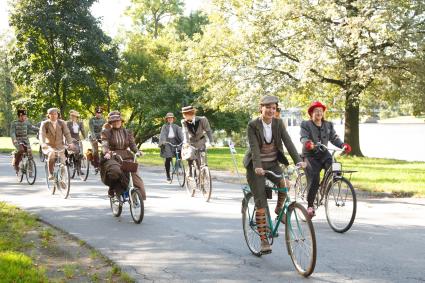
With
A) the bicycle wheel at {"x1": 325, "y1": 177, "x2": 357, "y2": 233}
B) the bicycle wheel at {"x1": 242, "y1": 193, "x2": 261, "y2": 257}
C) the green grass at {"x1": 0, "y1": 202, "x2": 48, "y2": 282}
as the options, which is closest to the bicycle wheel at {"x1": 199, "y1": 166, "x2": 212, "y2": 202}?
the bicycle wheel at {"x1": 325, "y1": 177, "x2": 357, "y2": 233}

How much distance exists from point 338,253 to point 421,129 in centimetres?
5838

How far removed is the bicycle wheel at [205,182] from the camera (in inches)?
413

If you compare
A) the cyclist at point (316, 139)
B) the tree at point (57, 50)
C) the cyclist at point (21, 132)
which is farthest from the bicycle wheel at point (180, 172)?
the tree at point (57, 50)

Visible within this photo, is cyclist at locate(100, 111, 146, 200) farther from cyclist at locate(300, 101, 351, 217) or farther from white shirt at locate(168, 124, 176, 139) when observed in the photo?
white shirt at locate(168, 124, 176, 139)

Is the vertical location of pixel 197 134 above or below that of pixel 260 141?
above

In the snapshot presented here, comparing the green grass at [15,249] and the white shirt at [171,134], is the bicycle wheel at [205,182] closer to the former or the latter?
the white shirt at [171,134]

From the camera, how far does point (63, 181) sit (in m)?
11.4

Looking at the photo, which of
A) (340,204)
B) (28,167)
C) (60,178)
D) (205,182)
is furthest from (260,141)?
(28,167)

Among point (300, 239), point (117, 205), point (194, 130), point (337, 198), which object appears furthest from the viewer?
point (194, 130)

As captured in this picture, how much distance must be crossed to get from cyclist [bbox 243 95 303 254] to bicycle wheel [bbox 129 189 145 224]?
2.69 m

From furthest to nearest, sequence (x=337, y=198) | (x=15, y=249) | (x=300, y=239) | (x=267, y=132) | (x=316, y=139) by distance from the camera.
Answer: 1. (x=316, y=139)
2. (x=337, y=198)
3. (x=15, y=249)
4. (x=267, y=132)
5. (x=300, y=239)

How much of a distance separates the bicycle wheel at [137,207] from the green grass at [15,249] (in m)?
1.51

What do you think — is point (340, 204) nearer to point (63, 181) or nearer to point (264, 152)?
point (264, 152)

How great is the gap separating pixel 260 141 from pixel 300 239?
3.95 ft
